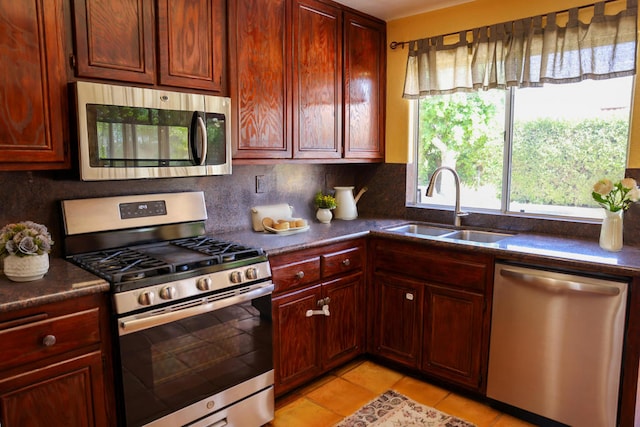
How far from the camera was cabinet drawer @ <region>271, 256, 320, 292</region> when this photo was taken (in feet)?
7.97

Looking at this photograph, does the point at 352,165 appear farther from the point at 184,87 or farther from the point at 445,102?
the point at 184,87

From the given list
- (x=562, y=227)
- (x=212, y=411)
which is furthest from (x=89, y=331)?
(x=562, y=227)

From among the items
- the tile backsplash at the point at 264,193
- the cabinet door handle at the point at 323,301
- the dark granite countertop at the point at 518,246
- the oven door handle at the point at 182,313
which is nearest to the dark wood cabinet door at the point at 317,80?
the tile backsplash at the point at 264,193

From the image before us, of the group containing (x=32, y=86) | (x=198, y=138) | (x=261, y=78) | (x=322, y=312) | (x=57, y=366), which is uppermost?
(x=261, y=78)

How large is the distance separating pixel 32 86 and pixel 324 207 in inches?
75.9

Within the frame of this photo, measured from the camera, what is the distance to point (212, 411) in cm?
208

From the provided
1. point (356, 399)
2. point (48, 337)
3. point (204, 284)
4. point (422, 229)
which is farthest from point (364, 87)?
point (48, 337)

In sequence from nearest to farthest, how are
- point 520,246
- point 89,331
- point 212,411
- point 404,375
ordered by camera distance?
point 89,331
point 212,411
point 520,246
point 404,375

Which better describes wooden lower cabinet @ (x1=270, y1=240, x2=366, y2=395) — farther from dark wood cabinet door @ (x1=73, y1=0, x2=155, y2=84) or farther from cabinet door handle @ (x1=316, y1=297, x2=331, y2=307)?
dark wood cabinet door @ (x1=73, y1=0, x2=155, y2=84)

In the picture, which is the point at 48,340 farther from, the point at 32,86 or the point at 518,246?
the point at 518,246

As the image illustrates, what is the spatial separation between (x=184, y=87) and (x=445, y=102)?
6.19 feet

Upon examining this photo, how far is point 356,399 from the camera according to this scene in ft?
8.68

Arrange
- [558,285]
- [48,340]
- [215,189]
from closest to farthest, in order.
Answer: [48,340] → [558,285] → [215,189]

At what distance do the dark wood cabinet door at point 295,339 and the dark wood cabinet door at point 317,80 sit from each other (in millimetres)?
907
